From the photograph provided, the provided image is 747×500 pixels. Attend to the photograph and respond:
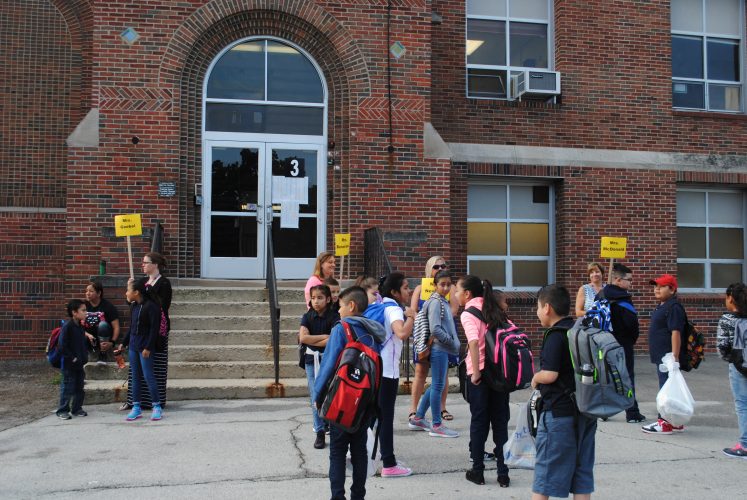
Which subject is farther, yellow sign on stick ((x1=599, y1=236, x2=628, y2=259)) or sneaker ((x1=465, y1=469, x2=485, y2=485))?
yellow sign on stick ((x1=599, y1=236, x2=628, y2=259))

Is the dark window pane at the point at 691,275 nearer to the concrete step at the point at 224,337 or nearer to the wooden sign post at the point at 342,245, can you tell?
the wooden sign post at the point at 342,245

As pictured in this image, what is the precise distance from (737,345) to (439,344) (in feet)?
9.24

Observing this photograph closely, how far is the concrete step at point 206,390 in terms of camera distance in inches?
355

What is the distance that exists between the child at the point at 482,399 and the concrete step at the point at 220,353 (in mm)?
4701

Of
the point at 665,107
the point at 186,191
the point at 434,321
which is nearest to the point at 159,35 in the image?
the point at 186,191

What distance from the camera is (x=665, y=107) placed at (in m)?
14.4

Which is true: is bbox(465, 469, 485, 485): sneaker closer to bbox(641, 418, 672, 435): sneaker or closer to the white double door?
bbox(641, 418, 672, 435): sneaker

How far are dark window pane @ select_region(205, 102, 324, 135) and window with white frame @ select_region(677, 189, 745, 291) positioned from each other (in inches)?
303

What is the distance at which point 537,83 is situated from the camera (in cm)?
1367

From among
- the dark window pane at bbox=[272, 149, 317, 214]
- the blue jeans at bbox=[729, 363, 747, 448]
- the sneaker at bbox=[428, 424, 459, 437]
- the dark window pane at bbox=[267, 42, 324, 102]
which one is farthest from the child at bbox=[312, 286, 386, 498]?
the dark window pane at bbox=[267, 42, 324, 102]

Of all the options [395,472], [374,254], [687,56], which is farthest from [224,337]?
[687,56]

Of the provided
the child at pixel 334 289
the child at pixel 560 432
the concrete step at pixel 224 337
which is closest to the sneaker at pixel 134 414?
the concrete step at pixel 224 337

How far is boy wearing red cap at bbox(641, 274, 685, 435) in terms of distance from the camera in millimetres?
7668

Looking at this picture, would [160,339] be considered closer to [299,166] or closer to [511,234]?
[299,166]
